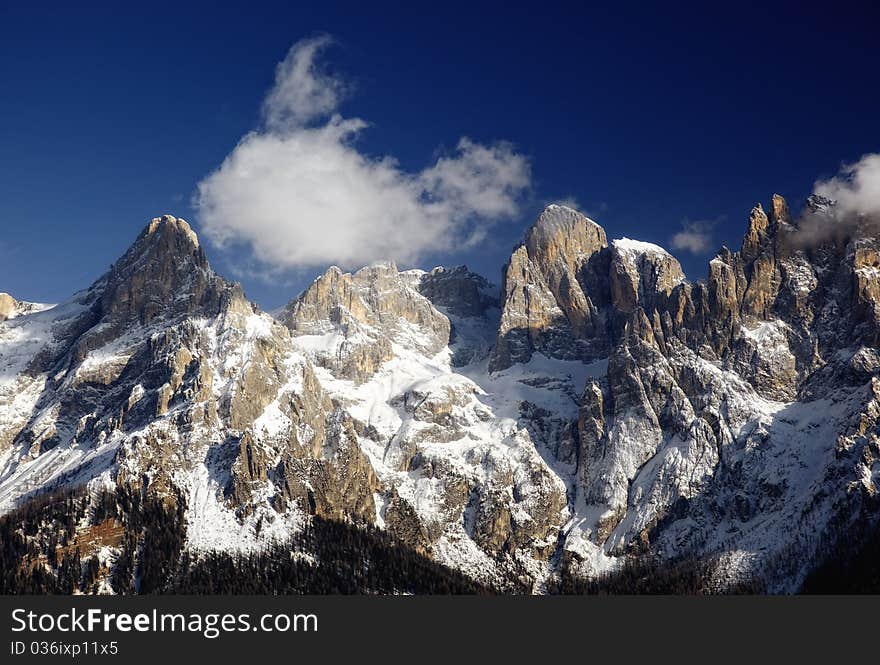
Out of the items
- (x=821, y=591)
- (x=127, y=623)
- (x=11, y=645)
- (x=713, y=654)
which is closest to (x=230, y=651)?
A: (x=127, y=623)

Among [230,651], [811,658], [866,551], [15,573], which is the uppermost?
[15,573]

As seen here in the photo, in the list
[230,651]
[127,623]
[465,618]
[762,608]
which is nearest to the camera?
[230,651]

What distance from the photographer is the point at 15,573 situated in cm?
19900

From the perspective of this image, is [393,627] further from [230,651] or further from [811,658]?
[811,658]

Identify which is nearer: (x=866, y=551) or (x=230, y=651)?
(x=230, y=651)

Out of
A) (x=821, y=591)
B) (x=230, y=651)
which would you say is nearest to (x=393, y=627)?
(x=230, y=651)

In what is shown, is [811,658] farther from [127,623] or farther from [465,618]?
[127,623]

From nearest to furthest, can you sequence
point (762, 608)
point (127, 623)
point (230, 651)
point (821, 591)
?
point (230, 651)
point (127, 623)
point (762, 608)
point (821, 591)

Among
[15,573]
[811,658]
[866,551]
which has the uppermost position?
[15,573]

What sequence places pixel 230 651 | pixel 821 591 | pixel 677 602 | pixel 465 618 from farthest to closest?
pixel 821 591
pixel 677 602
pixel 465 618
pixel 230 651

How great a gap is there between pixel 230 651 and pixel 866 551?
157952 millimetres

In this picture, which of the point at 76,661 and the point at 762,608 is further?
the point at 762,608

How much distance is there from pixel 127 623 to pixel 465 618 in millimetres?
43964

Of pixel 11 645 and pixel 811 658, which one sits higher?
pixel 11 645
